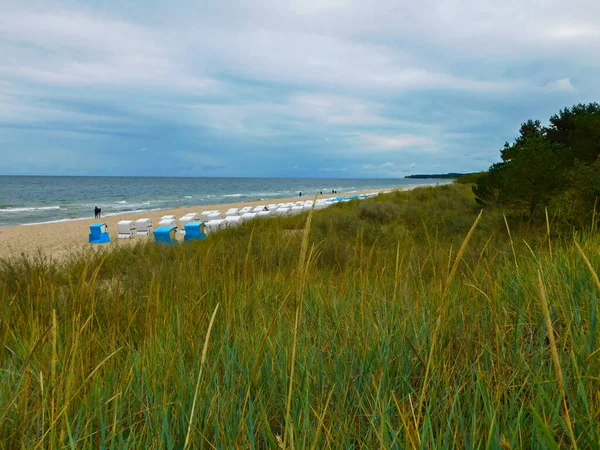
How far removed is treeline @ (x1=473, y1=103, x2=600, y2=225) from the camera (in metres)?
7.31

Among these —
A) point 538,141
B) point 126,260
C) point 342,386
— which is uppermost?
point 538,141

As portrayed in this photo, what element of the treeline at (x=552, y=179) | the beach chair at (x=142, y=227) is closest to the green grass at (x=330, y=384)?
the treeline at (x=552, y=179)

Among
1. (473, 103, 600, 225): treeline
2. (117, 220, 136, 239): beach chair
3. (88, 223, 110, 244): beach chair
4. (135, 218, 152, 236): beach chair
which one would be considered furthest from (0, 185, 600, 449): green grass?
(135, 218, 152, 236): beach chair

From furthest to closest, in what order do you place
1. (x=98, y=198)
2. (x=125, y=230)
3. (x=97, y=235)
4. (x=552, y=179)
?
(x=98, y=198) < (x=125, y=230) < (x=97, y=235) < (x=552, y=179)

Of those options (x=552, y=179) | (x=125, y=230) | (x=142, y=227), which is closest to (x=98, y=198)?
(x=142, y=227)

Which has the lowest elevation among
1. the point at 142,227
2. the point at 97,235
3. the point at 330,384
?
the point at 97,235

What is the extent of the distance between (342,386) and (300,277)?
0.61m

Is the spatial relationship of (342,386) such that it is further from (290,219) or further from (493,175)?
(493,175)

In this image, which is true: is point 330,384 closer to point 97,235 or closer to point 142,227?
point 97,235

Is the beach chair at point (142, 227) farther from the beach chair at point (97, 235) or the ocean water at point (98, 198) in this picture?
the ocean water at point (98, 198)

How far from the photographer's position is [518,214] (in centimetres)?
1008

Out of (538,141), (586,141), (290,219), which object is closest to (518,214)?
(538,141)

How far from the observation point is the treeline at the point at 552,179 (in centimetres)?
731

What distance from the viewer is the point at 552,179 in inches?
384
